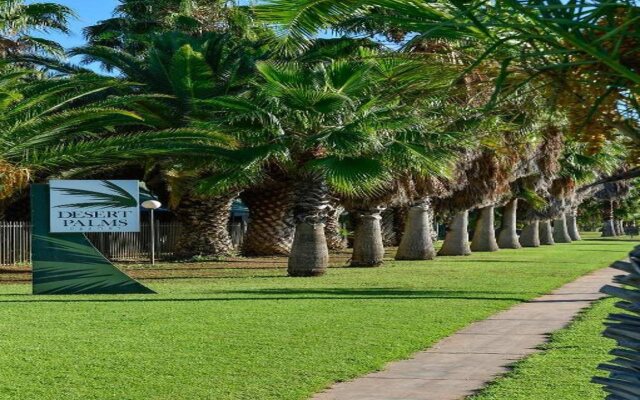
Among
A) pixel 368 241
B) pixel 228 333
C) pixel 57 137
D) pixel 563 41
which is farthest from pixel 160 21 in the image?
pixel 563 41

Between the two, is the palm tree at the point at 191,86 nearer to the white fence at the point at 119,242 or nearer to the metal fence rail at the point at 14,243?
the white fence at the point at 119,242

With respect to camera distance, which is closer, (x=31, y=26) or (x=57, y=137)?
(x=57, y=137)

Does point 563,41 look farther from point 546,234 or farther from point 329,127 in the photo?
point 546,234

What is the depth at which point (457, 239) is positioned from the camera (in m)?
37.5

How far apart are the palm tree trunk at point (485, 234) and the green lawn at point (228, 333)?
809 inches

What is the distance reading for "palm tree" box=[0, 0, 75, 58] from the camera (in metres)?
31.5

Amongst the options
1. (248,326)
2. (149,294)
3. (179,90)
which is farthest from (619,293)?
(179,90)

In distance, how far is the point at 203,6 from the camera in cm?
3866

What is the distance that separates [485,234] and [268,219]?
12.8m

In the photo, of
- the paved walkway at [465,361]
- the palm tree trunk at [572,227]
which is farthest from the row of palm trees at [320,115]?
the palm tree trunk at [572,227]

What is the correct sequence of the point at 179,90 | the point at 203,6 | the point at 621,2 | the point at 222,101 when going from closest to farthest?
the point at 621,2 → the point at 222,101 → the point at 179,90 → the point at 203,6

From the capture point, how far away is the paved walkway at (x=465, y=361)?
330 inches

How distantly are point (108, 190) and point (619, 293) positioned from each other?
15379 millimetres

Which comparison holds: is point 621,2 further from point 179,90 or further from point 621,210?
point 621,210
